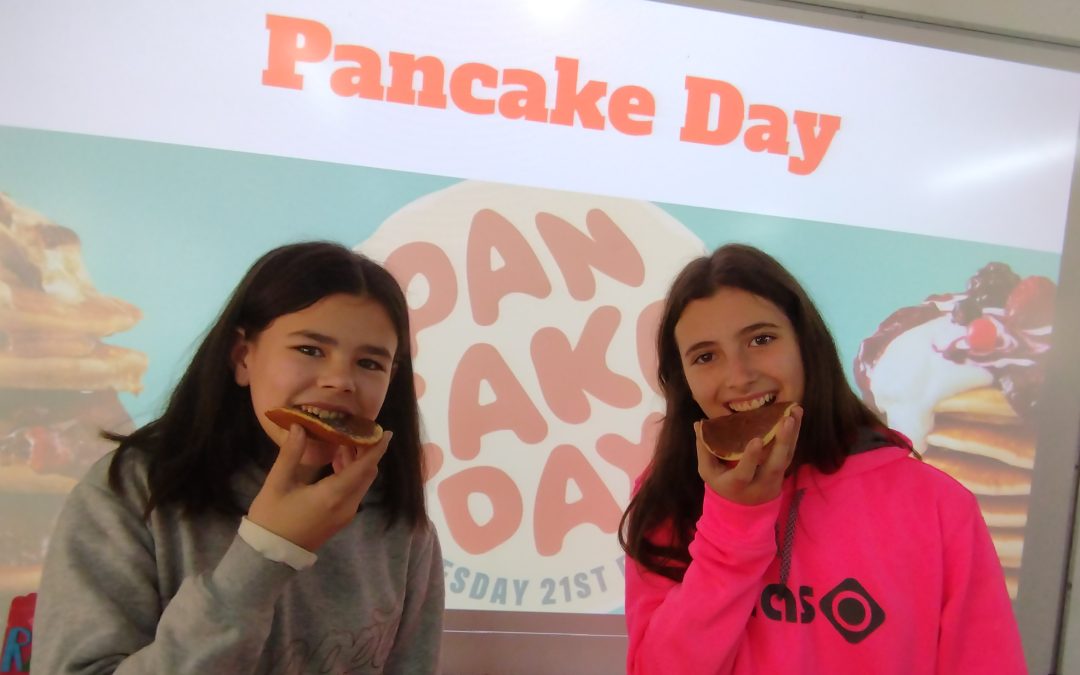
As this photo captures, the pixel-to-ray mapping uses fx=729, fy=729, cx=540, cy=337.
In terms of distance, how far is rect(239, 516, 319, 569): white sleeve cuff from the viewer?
1.03m

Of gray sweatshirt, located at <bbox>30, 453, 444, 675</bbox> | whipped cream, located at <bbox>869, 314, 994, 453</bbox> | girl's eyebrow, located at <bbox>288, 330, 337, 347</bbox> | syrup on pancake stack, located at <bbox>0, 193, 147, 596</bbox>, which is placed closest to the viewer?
gray sweatshirt, located at <bbox>30, 453, 444, 675</bbox>

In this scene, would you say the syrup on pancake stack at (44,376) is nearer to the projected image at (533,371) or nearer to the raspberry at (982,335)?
the projected image at (533,371)

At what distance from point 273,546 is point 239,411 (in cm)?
34

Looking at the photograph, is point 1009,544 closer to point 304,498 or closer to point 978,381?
point 978,381

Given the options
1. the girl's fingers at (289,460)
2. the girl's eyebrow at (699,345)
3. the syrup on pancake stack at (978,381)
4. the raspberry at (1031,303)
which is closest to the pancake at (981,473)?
the syrup on pancake stack at (978,381)

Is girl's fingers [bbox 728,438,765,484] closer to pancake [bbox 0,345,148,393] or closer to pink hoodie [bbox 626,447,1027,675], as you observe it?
pink hoodie [bbox 626,447,1027,675]

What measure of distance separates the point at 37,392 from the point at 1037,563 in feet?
8.16

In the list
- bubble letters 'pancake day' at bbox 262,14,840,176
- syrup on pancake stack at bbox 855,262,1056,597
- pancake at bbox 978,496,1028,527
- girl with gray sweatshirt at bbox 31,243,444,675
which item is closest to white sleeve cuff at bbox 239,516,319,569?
girl with gray sweatshirt at bbox 31,243,444,675

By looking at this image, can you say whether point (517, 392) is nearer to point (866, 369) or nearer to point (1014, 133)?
point (866, 369)

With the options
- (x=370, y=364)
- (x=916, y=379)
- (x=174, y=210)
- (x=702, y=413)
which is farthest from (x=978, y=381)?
(x=174, y=210)

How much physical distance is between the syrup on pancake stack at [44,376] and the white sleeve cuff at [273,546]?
0.73 metres

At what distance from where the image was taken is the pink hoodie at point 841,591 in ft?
3.89

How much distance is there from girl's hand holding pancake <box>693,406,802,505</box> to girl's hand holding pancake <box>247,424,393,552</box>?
1.82ft

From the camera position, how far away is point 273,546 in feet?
3.40
